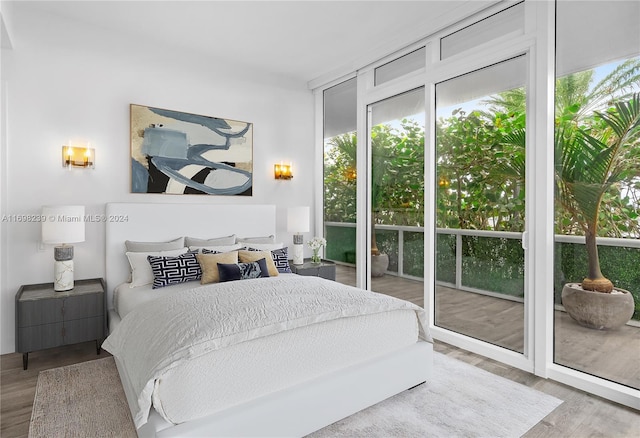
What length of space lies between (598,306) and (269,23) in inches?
142

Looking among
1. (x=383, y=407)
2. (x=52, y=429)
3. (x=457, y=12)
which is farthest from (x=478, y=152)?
(x=52, y=429)

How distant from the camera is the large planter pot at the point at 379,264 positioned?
13.9 ft

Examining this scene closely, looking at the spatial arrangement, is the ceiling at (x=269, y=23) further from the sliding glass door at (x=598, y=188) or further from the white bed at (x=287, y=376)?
the white bed at (x=287, y=376)

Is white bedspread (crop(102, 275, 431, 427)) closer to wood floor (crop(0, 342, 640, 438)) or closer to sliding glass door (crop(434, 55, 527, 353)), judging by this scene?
wood floor (crop(0, 342, 640, 438))

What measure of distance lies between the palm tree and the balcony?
0.15 m

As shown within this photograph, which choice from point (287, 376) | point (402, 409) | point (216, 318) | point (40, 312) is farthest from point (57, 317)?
point (402, 409)

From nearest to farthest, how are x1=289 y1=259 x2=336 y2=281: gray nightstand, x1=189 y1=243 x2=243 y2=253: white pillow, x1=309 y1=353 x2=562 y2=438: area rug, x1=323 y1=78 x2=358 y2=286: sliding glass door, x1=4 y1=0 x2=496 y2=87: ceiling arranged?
x1=309 y1=353 x2=562 y2=438: area rug → x1=4 y1=0 x2=496 y2=87: ceiling → x1=189 y1=243 x2=243 y2=253: white pillow → x1=289 y1=259 x2=336 y2=281: gray nightstand → x1=323 y1=78 x2=358 y2=286: sliding glass door

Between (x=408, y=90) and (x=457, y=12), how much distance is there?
845 millimetres

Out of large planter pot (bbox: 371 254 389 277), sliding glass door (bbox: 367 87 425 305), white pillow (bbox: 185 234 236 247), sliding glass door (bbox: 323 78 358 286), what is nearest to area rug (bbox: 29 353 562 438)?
sliding glass door (bbox: 367 87 425 305)

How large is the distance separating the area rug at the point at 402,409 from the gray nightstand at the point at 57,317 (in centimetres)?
25

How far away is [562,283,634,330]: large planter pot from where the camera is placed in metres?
2.51

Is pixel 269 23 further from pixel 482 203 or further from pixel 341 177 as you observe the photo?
pixel 482 203

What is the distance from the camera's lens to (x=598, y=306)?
262cm

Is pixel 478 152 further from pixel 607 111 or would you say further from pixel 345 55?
pixel 345 55
